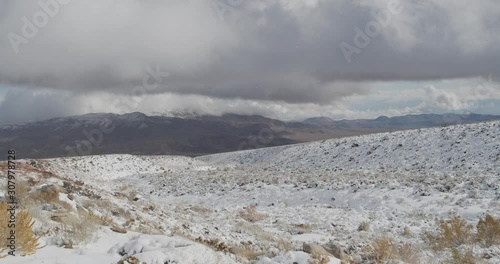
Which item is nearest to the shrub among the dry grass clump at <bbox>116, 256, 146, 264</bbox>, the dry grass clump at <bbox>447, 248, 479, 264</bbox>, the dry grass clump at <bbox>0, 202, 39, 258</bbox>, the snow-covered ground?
the snow-covered ground

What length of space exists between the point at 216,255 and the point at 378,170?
28247mm

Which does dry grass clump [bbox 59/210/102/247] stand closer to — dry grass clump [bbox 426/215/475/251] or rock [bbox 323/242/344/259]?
rock [bbox 323/242/344/259]

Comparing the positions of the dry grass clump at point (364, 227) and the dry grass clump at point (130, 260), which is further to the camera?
the dry grass clump at point (364, 227)

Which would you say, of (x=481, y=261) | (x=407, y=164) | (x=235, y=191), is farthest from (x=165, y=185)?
(x=481, y=261)

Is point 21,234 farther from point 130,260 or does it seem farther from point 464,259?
point 464,259

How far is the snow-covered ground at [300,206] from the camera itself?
352 inches

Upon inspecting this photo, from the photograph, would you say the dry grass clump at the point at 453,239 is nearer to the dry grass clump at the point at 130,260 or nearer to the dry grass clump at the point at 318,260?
the dry grass clump at the point at 318,260

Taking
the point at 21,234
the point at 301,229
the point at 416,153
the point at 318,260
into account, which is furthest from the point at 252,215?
the point at 416,153

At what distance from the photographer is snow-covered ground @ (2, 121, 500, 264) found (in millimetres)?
8953

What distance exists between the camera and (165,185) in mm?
33875

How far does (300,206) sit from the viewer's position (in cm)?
2239

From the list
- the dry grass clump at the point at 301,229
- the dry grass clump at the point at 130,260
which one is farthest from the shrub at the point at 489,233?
the dry grass clump at the point at 130,260

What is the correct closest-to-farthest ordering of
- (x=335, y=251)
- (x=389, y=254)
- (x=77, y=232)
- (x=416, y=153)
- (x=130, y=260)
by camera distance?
(x=130, y=260) → (x=77, y=232) → (x=389, y=254) → (x=335, y=251) → (x=416, y=153)

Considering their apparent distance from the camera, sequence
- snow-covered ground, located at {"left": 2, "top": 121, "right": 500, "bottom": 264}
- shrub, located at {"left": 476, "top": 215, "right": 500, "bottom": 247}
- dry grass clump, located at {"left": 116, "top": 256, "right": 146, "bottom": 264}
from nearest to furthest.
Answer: dry grass clump, located at {"left": 116, "top": 256, "right": 146, "bottom": 264}
snow-covered ground, located at {"left": 2, "top": 121, "right": 500, "bottom": 264}
shrub, located at {"left": 476, "top": 215, "right": 500, "bottom": 247}
